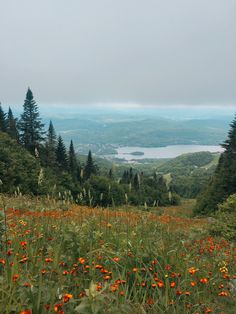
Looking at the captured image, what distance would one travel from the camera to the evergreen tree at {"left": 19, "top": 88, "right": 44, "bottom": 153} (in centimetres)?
5741

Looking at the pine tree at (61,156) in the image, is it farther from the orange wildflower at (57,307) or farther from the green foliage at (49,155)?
the orange wildflower at (57,307)

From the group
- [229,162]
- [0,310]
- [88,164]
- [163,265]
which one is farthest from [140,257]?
[88,164]

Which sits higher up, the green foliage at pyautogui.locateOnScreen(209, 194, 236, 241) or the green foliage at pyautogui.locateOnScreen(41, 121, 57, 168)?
the green foliage at pyautogui.locateOnScreen(209, 194, 236, 241)

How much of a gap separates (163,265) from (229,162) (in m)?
42.9

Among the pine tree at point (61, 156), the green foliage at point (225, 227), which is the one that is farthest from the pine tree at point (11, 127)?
the green foliage at point (225, 227)

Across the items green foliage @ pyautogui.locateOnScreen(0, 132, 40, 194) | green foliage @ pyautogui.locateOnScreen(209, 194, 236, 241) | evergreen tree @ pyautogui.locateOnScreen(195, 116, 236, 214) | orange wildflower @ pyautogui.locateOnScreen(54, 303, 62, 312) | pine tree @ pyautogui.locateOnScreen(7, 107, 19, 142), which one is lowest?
evergreen tree @ pyautogui.locateOnScreen(195, 116, 236, 214)

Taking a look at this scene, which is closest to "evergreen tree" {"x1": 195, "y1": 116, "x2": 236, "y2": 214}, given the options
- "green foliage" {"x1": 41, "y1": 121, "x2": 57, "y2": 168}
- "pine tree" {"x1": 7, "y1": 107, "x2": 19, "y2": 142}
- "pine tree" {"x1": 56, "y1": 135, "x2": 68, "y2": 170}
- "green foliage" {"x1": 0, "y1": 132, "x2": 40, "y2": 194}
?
"green foliage" {"x1": 0, "y1": 132, "x2": 40, "y2": 194}

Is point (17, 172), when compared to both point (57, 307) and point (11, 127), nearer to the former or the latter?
point (11, 127)

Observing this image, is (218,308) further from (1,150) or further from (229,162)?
(229,162)

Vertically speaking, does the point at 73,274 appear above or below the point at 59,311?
below

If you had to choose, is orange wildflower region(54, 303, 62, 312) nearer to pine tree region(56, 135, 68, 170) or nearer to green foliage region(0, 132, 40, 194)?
green foliage region(0, 132, 40, 194)

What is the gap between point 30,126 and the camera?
190ft

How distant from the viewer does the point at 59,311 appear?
2.36 meters

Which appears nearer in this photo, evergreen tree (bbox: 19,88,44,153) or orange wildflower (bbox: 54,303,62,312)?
orange wildflower (bbox: 54,303,62,312)
